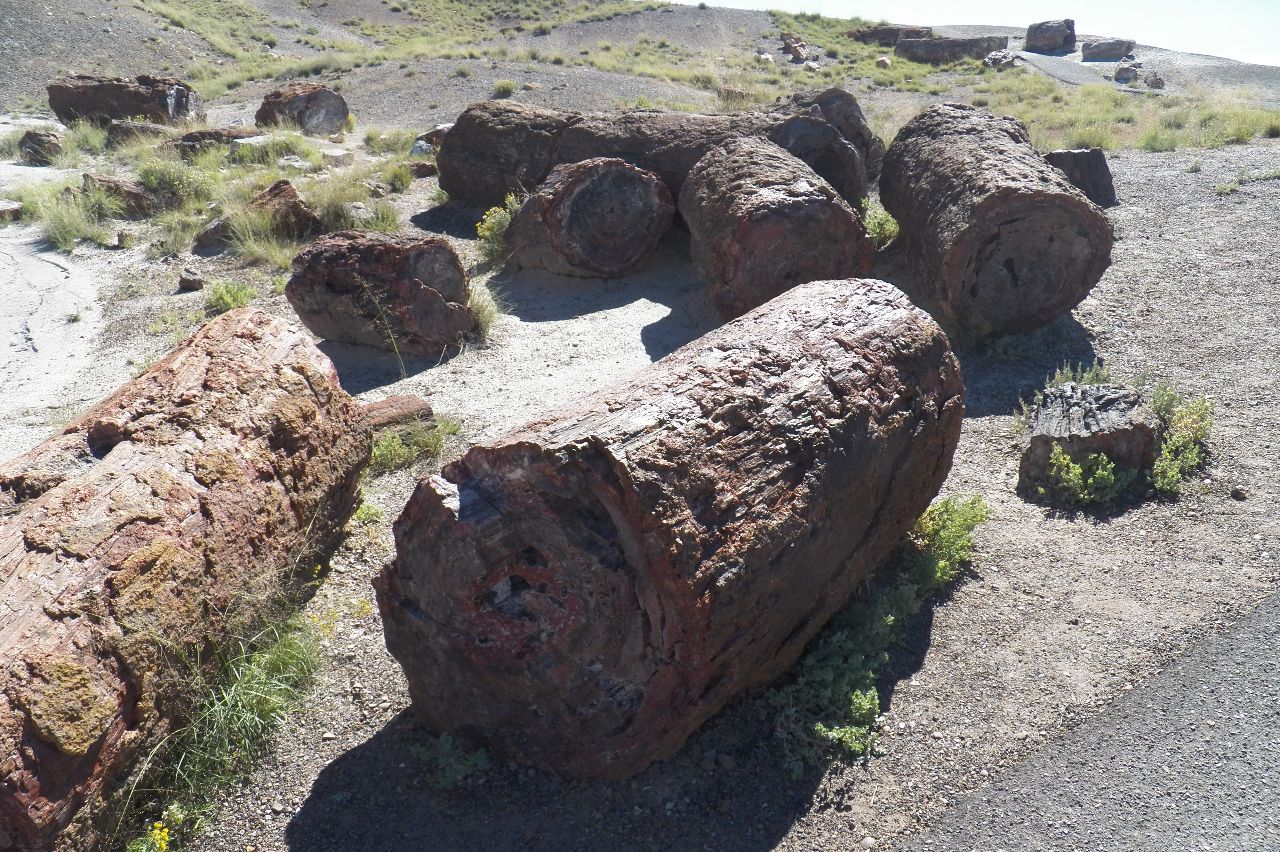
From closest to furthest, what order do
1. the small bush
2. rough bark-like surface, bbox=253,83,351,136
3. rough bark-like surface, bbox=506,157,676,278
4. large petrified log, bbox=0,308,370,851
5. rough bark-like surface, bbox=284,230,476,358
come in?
large petrified log, bbox=0,308,370,851 → rough bark-like surface, bbox=284,230,476,358 → the small bush → rough bark-like surface, bbox=506,157,676,278 → rough bark-like surface, bbox=253,83,351,136

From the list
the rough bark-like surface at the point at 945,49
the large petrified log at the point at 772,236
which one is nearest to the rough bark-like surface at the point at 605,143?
the large petrified log at the point at 772,236

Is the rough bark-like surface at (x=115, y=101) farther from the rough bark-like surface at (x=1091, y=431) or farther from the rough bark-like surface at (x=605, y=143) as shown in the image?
the rough bark-like surface at (x=1091, y=431)

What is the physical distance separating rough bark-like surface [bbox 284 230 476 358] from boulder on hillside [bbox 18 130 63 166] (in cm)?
1124

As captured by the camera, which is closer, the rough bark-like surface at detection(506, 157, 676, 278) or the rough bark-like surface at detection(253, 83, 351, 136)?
the rough bark-like surface at detection(506, 157, 676, 278)

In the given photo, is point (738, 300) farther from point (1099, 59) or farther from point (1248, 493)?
point (1099, 59)

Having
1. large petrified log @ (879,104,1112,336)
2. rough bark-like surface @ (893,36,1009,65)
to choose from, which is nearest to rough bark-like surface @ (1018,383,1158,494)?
large petrified log @ (879,104,1112,336)

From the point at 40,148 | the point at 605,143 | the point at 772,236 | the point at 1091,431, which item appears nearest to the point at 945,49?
the point at 605,143

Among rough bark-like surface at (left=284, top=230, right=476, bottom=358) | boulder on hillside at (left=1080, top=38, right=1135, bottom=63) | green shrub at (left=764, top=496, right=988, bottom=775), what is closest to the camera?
green shrub at (left=764, top=496, right=988, bottom=775)

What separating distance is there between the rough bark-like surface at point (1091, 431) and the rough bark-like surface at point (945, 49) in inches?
1115

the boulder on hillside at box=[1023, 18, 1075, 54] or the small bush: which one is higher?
the boulder on hillside at box=[1023, 18, 1075, 54]

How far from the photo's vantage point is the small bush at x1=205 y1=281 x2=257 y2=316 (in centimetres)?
859

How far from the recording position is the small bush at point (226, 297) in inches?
338

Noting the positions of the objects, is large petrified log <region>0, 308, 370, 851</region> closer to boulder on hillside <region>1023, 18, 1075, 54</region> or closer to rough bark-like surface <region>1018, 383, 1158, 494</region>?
rough bark-like surface <region>1018, 383, 1158, 494</region>

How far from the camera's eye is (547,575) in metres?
3.12
